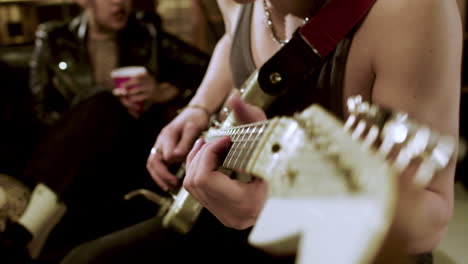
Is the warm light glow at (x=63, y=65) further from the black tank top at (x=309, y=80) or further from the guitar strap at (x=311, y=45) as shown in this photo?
the guitar strap at (x=311, y=45)

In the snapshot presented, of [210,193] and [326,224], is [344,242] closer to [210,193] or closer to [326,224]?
[326,224]

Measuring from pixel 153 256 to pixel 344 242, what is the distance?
0.67 m

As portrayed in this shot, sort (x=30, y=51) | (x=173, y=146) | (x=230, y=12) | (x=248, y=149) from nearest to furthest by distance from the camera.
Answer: (x=248, y=149), (x=173, y=146), (x=230, y=12), (x=30, y=51)

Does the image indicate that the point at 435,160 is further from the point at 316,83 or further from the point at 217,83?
the point at 217,83

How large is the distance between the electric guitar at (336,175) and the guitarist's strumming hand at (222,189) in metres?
0.18

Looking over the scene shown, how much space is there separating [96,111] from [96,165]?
0.20 metres

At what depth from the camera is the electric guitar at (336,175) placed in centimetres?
28

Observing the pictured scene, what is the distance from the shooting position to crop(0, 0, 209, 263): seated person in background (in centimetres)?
136

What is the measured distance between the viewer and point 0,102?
214 centimetres

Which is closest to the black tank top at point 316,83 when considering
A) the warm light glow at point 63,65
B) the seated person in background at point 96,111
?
the seated person in background at point 96,111

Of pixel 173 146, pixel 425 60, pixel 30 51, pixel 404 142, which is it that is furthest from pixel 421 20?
pixel 30 51

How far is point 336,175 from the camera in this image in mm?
312

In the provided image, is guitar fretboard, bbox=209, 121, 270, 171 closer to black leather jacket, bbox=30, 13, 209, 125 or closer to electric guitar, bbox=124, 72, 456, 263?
electric guitar, bbox=124, 72, 456, 263

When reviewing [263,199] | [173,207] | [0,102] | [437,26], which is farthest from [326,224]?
[0,102]
